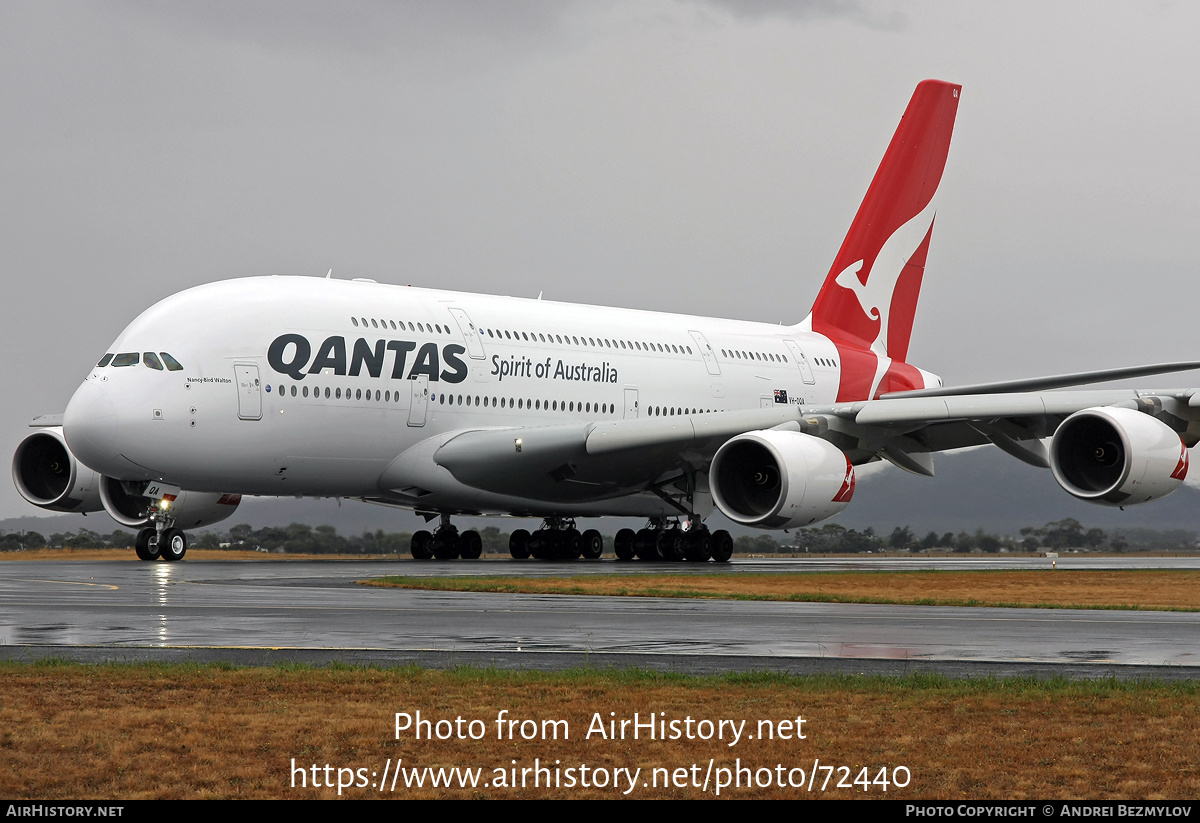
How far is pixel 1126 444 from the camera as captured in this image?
21.1 metres

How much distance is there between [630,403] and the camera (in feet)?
100

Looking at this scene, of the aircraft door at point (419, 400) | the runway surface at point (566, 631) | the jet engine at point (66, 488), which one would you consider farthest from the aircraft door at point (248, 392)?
the runway surface at point (566, 631)

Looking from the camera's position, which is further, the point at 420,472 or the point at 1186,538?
the point at 1186,538

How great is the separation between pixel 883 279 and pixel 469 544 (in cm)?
1268

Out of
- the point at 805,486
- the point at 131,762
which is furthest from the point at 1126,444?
the point at 131,762

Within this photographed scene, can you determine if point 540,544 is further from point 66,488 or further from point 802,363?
point 66,488

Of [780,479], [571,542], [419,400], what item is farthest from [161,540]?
[780,479]

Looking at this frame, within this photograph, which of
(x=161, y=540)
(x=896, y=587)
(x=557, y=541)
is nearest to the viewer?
(x=896, y=587)

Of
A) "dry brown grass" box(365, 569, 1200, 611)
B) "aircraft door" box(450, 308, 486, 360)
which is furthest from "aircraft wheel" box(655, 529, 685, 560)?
"dry brown grass" box(365, 569, 1200, 611)

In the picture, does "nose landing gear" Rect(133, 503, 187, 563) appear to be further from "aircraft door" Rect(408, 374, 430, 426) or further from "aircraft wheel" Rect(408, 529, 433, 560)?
"aircraft wheel" Rect(408, 529, 433, 560)

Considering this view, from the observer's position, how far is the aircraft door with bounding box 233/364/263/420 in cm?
2398

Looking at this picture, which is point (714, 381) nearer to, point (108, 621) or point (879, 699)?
point (108, 621)
